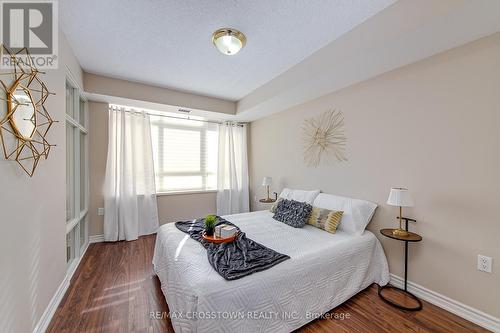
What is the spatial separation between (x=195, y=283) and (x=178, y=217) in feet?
9.50

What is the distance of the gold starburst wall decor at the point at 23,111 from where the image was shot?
117cm

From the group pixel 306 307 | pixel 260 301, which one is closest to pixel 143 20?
pixel 260 301

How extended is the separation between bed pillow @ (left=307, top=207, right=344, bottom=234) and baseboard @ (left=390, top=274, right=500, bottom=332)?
2.61 ft

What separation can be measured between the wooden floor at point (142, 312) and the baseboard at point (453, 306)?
0.05 meters

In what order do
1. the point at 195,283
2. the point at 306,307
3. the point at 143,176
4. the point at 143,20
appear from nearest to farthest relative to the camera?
the point at 195,283
the point at 306,307
the point at 143,20
the point at 143,176

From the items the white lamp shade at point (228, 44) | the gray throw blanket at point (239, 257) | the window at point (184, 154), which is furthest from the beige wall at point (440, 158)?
the window at point (184, 154)

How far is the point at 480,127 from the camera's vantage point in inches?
65.2

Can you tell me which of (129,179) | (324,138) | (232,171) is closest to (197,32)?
(324,138)

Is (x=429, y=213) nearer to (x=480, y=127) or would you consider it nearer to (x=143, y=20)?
(x=480, y=127)

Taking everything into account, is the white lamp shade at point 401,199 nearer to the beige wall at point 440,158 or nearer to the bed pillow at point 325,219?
the beige wall at point 440,158

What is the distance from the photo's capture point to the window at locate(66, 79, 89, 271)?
2.42 m

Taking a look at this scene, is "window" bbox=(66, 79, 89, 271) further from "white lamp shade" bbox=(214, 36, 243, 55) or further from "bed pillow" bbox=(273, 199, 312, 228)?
"bed pillow" bbox=(273, 199, 312, 228)

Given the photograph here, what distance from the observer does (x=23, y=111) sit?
1337 millimetres

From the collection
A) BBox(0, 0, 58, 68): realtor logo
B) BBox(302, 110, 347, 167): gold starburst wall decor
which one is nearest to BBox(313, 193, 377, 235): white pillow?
BBox(302, 110, 347, 167): gold starburst wall decor
